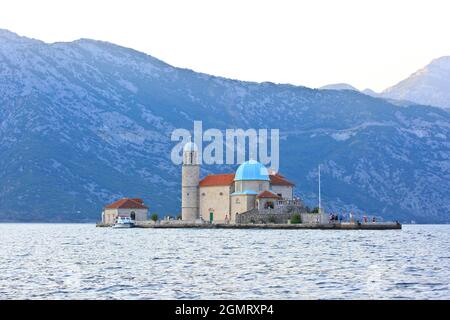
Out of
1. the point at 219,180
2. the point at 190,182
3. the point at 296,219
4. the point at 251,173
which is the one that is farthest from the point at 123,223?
the point at 296,219

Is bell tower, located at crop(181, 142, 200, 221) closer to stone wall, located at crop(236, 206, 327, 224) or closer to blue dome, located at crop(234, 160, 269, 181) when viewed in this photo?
blue dome, located at crop(234, 160, 269, 181)

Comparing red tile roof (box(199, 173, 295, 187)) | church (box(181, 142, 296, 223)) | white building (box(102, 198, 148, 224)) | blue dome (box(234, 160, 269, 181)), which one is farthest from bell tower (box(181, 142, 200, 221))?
white building (box(102, 198, 148, 224))

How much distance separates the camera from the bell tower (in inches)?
6924

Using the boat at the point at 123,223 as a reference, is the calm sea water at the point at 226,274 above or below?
below

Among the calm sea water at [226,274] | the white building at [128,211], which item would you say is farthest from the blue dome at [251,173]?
the calm sea water at [226,274]

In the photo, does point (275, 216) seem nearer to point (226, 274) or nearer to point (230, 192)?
point (230, 192)

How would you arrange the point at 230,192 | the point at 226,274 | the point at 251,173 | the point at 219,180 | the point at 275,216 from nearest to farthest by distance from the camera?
the point at 226,274, the point at 275,216, the point at 251,173, the point at 230,192, the point at 219,180

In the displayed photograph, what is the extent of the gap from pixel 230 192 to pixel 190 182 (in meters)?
9.92

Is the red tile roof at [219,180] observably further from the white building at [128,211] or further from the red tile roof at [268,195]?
the white building at [128,211]

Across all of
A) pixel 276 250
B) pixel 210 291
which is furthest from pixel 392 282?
pixel 276 250

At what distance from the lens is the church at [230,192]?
16450 cm

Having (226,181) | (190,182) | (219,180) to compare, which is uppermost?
(219,180)

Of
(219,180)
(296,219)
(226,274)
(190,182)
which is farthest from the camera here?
(190,182)

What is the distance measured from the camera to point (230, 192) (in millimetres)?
170000
